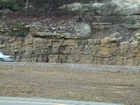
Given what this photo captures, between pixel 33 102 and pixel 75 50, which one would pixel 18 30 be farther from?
pixel 33 102

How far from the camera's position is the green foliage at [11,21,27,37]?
117ft

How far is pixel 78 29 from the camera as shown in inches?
1407

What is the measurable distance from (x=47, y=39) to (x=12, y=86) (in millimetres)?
22803

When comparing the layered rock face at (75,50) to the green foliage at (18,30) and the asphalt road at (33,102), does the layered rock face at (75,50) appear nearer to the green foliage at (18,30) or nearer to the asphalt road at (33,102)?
the green foliage at (18,30)

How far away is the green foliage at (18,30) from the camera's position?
35.7m

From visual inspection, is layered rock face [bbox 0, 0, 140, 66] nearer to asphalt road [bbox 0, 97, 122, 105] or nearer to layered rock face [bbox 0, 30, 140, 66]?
layered rock face [bbox 0, 30, 140, 66]

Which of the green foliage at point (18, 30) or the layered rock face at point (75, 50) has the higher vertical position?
the green foliage at point (18, 30)

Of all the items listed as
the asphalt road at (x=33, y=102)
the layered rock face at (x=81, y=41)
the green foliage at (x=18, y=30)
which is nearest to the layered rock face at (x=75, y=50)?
the layered rock face at (x=81, y=41)

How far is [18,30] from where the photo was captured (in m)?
35.8

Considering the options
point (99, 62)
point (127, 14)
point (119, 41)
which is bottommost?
point (99, 62)

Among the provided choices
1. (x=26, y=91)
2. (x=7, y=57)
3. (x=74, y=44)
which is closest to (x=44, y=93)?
(x=26, y=91)

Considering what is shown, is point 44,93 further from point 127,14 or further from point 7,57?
point 127,14

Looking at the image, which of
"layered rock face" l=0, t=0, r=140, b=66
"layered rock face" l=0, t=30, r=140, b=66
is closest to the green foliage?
"layered rock face" l=0, t=0, r=140, b=66

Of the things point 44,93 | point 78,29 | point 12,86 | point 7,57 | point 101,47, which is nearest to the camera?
point 44,93
